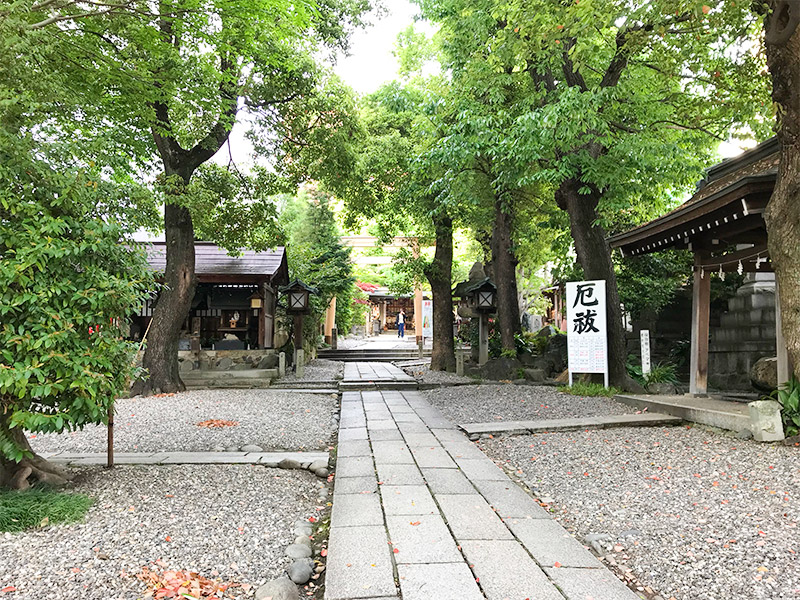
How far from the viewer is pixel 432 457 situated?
5.19m

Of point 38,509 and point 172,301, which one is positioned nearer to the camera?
point 38,509

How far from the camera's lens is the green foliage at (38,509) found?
316 centimetres

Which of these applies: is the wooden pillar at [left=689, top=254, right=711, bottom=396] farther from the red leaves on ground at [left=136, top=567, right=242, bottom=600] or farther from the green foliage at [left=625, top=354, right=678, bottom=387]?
the red leaves on ground at [left=136, top=567, right=242, bottom=600]

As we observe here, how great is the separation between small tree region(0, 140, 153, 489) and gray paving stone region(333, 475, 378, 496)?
1854 mm

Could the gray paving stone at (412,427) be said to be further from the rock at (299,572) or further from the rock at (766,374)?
the rock at (766,374)

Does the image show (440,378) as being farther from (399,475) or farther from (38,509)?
(38,509)

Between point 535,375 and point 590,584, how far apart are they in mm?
9152

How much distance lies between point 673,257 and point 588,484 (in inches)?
385

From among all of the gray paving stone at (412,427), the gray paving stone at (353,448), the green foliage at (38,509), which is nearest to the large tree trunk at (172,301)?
the gray paving stone at (412,427)

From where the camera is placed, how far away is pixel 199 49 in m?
8.59

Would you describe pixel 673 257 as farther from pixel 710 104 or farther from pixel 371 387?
pixel 371 387

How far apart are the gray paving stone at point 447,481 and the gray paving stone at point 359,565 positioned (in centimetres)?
95

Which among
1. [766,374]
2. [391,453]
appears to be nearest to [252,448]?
[391,453]

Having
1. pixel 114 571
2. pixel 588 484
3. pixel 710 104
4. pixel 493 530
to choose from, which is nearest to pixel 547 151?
pixel 710 104
